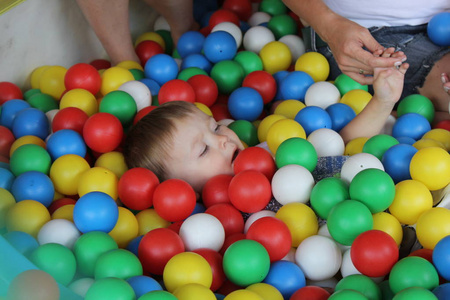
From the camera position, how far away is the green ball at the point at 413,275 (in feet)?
3.13

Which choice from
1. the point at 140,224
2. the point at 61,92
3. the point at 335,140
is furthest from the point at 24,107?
the point at 335,140

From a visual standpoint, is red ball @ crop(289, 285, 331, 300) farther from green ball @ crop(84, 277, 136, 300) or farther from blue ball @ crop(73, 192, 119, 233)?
blue ball @ crop(73, 192, 119, 233)

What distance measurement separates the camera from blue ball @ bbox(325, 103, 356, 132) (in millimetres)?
1579

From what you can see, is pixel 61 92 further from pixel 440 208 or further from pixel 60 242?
pixel 440 208

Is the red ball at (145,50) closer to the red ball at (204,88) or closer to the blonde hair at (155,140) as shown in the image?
the red ball at (204,88)

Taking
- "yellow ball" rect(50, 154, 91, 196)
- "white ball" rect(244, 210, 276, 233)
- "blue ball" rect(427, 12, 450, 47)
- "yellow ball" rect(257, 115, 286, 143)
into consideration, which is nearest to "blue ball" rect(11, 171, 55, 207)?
"yellow ball" rect(50, 154, 91, 196)

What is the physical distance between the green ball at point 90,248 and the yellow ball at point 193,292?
21cm

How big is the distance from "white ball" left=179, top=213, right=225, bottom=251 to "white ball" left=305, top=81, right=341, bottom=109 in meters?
0.60

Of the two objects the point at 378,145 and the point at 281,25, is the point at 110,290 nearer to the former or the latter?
the point at 378,145

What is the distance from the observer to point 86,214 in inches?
45.5

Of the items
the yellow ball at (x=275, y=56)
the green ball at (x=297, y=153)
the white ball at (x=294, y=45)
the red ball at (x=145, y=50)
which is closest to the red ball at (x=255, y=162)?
the green ball at (x=297, y=153)

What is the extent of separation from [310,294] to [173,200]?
378 mm

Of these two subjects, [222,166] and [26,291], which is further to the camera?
[222,166]

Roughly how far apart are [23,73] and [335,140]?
39.5 inches
